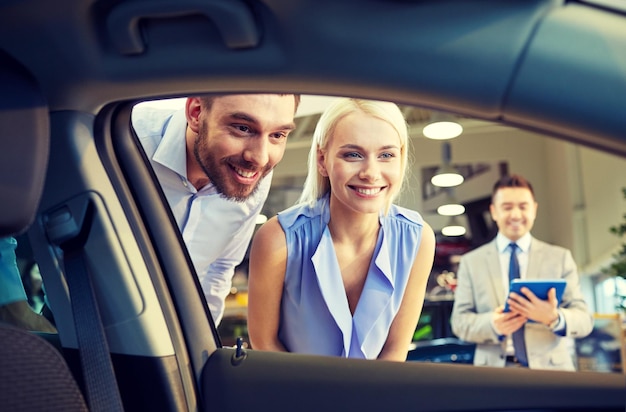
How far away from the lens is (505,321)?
57.3 inches

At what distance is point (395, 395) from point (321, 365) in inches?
4.9

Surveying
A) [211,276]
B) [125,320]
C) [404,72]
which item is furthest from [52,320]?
[404,72]

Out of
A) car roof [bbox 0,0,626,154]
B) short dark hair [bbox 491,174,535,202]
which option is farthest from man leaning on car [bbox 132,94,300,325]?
short dark hair [bbox 491,174,535,202]


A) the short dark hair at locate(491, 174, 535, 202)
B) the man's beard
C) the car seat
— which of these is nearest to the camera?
the car seat

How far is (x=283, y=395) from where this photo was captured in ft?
3.82

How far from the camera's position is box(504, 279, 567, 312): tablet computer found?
1.46 metres

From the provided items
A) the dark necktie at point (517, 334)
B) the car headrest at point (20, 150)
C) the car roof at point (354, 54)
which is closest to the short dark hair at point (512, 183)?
the dark necktie at point (517, 334)

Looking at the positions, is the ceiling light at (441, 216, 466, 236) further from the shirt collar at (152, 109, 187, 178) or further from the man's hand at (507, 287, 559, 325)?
the shirt collar at (152, 109, 187, 178)

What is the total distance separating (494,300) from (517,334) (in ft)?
0.31

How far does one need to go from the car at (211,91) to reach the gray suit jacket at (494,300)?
6.3 inches

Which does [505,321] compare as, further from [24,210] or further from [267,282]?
[24,210]

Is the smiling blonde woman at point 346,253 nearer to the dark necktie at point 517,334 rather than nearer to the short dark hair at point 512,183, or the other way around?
the dark necktie at point 517,334

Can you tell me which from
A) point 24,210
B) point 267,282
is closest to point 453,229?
point 267,282

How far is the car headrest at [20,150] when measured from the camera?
0.98m
